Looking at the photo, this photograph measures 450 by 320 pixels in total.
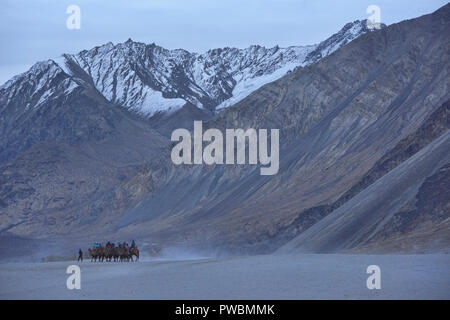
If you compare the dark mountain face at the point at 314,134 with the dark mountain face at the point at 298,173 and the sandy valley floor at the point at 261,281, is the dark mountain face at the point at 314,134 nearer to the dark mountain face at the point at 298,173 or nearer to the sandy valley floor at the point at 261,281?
the dark mountain face at the point at 298,173

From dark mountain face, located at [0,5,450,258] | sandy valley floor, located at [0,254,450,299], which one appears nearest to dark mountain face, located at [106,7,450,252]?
dark mountain face, located at [0,5,450,258]

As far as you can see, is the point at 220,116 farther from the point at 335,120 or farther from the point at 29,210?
the point at 29,210

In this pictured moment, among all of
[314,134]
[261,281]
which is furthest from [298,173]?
[261,281]

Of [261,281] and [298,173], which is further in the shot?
[298,173]

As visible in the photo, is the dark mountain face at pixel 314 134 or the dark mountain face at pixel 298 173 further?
the dark mountain face at pixel 314 134

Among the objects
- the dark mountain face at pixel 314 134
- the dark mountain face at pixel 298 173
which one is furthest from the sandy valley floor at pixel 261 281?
the dark mountain face at pixel 314 134

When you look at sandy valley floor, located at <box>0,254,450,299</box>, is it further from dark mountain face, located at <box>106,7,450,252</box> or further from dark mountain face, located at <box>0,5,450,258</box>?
dark mountain face, located at <box>106,7,450,252</box>

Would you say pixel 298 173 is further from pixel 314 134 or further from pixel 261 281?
pixel 261 281
